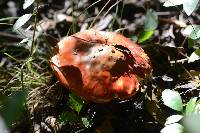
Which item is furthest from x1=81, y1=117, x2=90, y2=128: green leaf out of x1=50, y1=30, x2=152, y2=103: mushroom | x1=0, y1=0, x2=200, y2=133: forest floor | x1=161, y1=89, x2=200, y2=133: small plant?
x1=161, y1=89, x2=200, y2=133: small plant

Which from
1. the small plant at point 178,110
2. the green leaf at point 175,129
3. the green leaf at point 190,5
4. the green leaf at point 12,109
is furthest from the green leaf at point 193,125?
the green leaf at point 190,5

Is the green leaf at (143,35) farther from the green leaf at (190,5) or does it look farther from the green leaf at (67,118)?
the green leaf at (67,118)

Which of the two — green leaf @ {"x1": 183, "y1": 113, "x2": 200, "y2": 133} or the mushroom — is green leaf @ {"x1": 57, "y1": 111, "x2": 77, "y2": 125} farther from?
green leaf @ {"x1": 183, "y1": 113, "x2": 200, "y2": 133}

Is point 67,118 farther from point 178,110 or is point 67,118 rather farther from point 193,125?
point 193,125

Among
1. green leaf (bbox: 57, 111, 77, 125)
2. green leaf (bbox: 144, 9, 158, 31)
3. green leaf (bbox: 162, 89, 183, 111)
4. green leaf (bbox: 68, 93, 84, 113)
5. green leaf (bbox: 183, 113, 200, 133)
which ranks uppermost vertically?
green leaf (bbox: 144, 9, 158, 31)

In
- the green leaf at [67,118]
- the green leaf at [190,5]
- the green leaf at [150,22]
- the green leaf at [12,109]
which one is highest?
the green leaf at [190,5]

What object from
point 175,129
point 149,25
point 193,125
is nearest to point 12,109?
point 193,125
